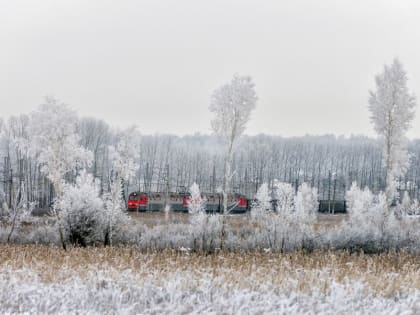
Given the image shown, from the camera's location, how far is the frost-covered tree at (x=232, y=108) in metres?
21.8

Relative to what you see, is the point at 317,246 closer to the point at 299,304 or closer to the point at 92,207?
the point at 92,207

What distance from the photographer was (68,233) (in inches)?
822

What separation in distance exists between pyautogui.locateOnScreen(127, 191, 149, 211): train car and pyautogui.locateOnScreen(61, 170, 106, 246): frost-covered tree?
96.8 ft

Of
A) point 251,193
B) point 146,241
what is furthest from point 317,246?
point 251,193

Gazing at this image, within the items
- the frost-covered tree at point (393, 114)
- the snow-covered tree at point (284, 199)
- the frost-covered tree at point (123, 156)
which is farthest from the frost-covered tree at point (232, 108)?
the frost-covered tree at point (393, 114)

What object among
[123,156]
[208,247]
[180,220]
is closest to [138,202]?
[180,220]

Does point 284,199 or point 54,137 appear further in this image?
Result: point 284,199

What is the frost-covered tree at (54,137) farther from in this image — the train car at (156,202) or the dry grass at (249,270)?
the train car at (156,202)

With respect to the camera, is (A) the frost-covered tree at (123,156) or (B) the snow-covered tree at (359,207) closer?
(A) the frost-covered tree at (123,156)

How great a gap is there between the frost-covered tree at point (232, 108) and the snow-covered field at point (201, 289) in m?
11.5

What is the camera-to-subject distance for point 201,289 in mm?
8938

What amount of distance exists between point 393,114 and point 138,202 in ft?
102

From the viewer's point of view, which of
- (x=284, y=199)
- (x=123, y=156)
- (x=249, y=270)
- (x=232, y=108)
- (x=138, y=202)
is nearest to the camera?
(x=249, y=270)

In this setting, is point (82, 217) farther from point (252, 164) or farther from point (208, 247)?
point (252, 164)
